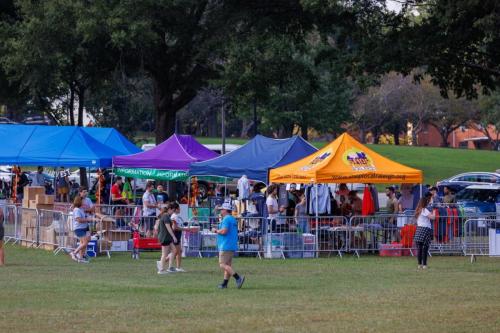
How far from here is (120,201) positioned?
34656 mm

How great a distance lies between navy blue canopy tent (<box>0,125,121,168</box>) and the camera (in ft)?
109

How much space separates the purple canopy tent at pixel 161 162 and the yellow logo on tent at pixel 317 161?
228 inches

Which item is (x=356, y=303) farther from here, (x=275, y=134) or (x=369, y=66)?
(x=275, y=134)

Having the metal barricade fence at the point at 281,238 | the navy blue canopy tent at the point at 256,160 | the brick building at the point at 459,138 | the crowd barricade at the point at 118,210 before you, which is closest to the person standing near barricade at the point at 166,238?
the metal barricade fence at the point at 281,238

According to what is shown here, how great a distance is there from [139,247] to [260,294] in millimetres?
9536

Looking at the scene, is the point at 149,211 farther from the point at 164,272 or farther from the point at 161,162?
the point at 164,272

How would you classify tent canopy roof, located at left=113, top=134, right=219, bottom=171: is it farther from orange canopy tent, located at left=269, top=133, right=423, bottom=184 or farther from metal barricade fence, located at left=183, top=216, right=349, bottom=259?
orange canopy tent, located at left=269, top=133, right=423, bottom=184

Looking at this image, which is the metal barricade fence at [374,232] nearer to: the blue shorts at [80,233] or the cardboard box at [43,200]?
the blue shorts at [80,233]

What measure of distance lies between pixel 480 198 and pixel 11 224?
57.7 feet

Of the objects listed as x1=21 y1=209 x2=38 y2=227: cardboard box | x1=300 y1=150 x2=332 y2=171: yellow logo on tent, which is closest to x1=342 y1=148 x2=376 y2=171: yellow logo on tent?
x1=300 y1=150 x2=332 y2=171: yellow logo on tent

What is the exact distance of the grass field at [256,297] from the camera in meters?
13.6

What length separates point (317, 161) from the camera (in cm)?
2614

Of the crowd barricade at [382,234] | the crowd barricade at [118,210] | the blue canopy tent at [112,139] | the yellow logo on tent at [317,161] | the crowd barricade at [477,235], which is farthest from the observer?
the blue canopy tent at [112,139]

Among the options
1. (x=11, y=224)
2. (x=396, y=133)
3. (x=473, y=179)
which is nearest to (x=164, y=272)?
(x=11, y=224)
